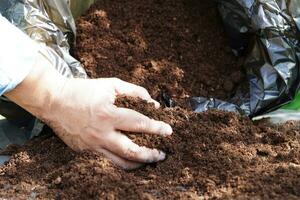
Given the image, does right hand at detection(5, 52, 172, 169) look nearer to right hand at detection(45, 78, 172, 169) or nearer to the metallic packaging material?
right hand at detection(45, 78, 172, 169)

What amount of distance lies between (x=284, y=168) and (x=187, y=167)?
11.5 inches

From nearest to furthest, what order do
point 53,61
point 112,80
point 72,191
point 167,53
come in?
point 72,191 < point 112,80 < point 53,61 < point 167,53

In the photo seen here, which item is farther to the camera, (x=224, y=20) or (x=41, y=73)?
(x=224, y=20)

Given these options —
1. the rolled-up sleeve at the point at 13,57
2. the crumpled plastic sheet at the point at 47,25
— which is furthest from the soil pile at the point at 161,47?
the rolled-up sleeve at the point at 13,57

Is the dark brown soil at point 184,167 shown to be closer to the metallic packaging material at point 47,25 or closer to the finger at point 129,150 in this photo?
the finger at point 129,150

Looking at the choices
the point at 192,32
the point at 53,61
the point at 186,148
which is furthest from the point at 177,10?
the point at 186,148

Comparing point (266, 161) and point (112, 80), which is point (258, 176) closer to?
point (266, 161)

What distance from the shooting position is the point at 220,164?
184 cm

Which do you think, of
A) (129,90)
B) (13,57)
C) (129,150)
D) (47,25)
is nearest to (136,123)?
(129,150)

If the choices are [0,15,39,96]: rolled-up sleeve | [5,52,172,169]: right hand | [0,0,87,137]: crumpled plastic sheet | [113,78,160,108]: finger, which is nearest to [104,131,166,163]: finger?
[5,52,172,169]: right hand

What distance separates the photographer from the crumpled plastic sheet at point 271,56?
91.4 inches

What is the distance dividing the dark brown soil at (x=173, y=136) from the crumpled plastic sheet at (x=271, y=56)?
4.3 inches

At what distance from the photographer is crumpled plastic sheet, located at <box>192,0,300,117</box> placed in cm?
232

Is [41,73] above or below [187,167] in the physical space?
above
